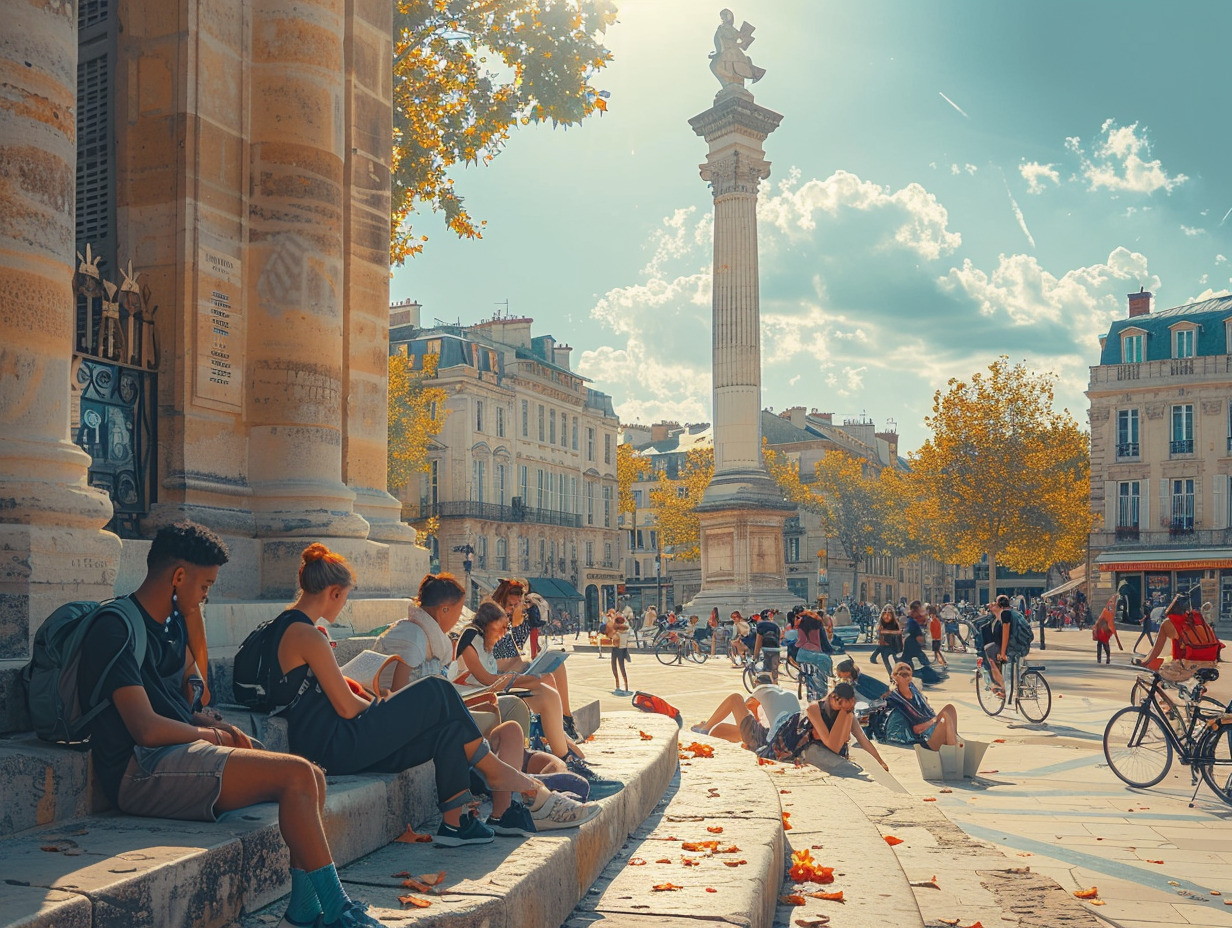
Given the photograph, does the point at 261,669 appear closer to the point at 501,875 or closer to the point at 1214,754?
the point at 501,875

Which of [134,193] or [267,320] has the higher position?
[134,193]

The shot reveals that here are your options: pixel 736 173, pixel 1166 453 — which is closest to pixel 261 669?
pixel 736 173

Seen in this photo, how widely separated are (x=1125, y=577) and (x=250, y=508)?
47.9 m

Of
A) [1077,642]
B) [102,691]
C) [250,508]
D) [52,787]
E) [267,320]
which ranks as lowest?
[1077,642]

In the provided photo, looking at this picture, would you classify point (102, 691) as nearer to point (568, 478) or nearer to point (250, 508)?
point (250, 508)

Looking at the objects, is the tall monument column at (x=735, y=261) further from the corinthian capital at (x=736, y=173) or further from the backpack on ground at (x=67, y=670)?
the backpack on ground at (x=67, y=670)

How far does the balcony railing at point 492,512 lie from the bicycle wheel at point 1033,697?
43.9 m

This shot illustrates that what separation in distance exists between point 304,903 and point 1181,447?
52.3m

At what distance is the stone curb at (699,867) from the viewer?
14.9ft

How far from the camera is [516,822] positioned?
16.4 ft

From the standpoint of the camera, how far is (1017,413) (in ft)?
149

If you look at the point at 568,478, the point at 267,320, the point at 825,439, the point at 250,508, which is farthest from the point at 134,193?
the point at 825,439

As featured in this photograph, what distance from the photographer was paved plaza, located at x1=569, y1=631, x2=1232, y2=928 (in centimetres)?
655

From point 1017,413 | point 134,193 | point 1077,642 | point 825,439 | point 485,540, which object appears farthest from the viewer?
point 825,439
